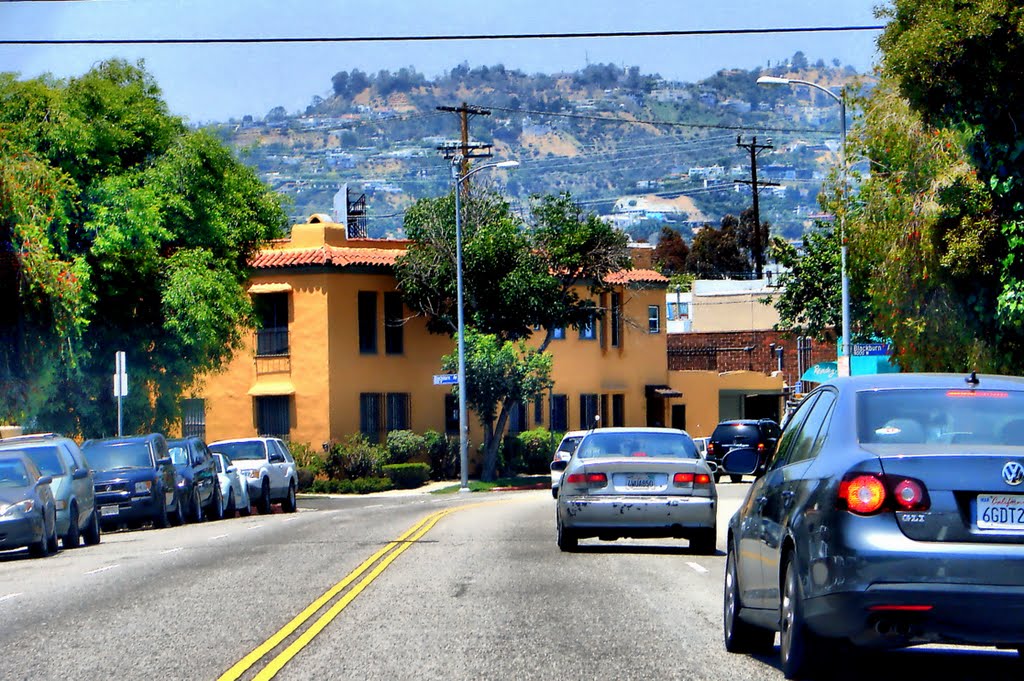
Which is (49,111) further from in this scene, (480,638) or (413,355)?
(480,638)

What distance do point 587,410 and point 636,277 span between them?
233 inches

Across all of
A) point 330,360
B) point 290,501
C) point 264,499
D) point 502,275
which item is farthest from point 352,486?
point 264,499

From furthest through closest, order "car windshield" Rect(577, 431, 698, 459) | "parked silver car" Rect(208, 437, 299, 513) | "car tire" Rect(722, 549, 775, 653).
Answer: "parked silver car" Rect(208, 437, 299, 513)
"car windshield" Rect(577, 431, 698, 459)
"car tire" Rect(722, 549, 775, 653)

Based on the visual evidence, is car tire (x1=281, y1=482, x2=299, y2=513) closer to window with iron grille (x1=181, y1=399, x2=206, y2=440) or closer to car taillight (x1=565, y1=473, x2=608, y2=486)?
window with iron grille (x1=181, y1=399, x2=206, y2=440)

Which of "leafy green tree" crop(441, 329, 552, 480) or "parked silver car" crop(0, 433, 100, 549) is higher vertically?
"leafy green tree" crop(441, 329, 552, 480)

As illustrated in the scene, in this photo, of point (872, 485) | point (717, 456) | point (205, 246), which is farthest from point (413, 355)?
point (872, 485)

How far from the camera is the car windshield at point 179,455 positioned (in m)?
31.6

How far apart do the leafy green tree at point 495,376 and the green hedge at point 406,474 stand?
9.44ft

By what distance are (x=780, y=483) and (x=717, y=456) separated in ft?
128

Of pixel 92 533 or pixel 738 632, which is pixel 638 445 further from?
pixel 92 533

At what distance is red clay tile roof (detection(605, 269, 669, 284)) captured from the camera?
2463 inches

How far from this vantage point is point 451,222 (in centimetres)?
5503

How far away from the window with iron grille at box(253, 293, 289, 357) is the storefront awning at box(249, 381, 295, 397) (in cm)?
105

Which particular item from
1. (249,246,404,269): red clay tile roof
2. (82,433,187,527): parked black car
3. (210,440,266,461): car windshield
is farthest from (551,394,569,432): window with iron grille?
(82,433,187,527): parked black car
